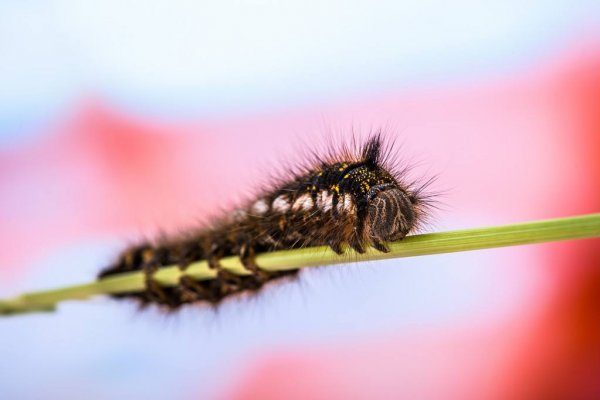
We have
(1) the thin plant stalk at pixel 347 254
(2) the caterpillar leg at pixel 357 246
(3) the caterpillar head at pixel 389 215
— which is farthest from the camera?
(2) the caterpillar leg at pixel 357 246

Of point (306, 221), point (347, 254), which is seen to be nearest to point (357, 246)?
point (347, 254)

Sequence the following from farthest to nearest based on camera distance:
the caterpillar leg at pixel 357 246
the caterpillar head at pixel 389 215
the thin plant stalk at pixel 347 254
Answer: the caterpillar leg at pixel 357 246 → the caterpillar head at pixel 389 215 → the thin plant stalk at pixel 347 254

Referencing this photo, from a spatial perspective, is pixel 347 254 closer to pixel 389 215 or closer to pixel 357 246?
pixel 357 246

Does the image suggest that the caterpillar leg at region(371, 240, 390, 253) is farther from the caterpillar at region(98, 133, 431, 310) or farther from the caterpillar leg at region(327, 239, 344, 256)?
the caterpillar leg at region(327, 239, 344, 256)

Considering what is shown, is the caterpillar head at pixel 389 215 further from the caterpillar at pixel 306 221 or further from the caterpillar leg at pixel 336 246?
the caterpillar leg at pixel 336 246

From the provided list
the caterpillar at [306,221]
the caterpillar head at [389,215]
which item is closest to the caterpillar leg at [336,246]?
the caterpillar at [306,221]

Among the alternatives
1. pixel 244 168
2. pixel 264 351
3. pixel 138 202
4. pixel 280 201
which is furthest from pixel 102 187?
pixel 280 201

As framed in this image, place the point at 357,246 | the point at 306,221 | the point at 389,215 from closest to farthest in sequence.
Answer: the point at 389,215, the point at 357,246, the point at 306,221

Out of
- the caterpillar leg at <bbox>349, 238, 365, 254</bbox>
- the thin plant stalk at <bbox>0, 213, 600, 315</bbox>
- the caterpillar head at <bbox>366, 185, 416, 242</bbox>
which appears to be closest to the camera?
the thin plant stalk at <bbox>0, 213, 600, 315</bbox>

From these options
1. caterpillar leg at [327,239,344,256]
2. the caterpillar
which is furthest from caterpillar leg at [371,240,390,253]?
caterpillar leg at [327,239,344,256]
